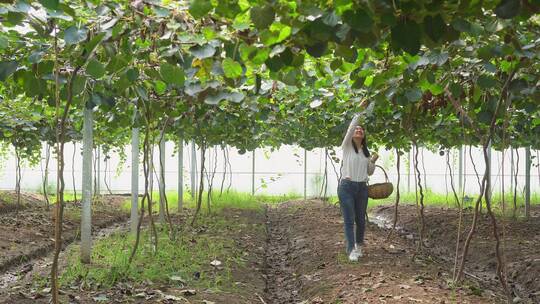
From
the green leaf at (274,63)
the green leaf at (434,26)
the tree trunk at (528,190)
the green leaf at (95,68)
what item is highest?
the green leaf at (434,26)

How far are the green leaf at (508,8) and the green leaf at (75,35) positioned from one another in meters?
1.40

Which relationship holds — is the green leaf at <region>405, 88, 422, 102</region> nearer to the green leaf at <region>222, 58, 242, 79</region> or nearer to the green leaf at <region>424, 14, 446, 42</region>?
the green leaf at <region>222, 58, 242, 79</region>

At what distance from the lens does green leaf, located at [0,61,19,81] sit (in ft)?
7.35

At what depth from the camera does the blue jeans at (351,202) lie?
5.33m

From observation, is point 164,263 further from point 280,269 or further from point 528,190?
point 528,190

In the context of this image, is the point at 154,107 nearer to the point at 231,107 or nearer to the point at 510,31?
the point at 231,107

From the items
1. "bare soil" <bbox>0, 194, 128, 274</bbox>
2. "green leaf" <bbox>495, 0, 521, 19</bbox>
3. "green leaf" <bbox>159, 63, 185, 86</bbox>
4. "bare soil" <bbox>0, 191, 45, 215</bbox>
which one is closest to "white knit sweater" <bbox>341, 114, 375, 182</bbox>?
"bare soil" <bbox>0, 194, 128, 274</bbox>

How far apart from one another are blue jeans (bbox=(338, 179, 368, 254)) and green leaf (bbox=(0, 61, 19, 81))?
358cm

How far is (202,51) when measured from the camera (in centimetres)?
206

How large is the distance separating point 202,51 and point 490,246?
18.4ft

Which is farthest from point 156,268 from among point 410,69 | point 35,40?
point 410,69

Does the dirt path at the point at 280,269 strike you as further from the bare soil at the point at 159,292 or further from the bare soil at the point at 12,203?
the bare soil at the point at 12,203

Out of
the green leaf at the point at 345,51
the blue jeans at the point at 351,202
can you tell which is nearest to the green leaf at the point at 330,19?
the green leaf at the point at 345,51

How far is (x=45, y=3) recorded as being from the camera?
5.65 ft
